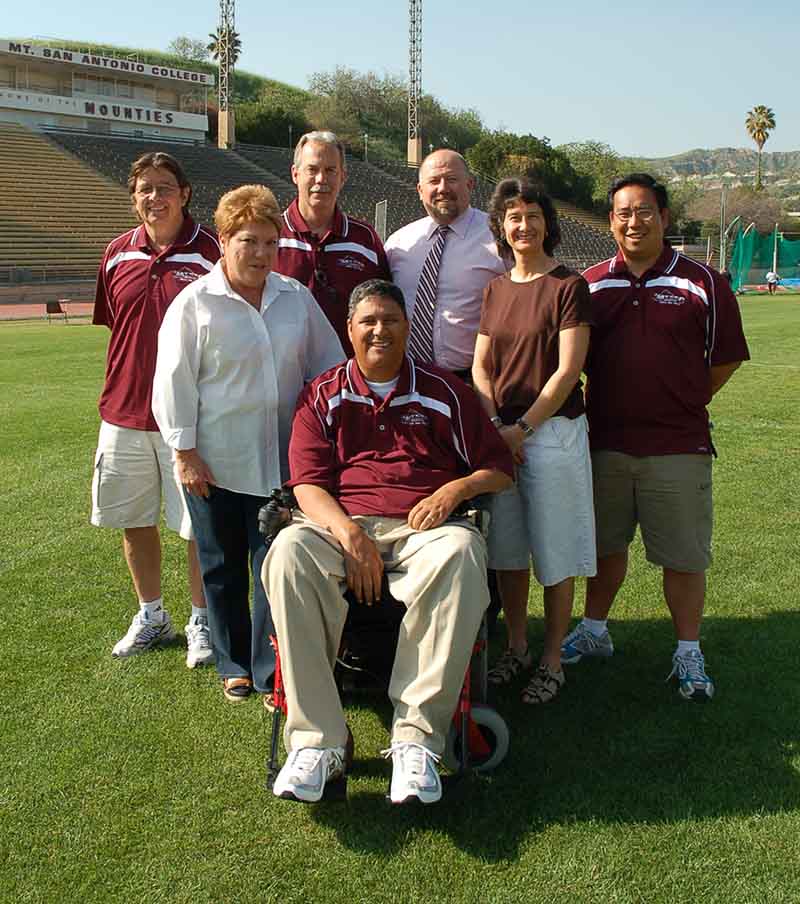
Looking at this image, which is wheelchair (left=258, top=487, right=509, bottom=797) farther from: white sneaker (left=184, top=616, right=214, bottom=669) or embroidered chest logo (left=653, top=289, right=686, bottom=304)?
embroidered chest logo (left=653, top=289, right=686, bottom=304)

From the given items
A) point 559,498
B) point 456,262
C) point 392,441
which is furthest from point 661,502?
point 456,262

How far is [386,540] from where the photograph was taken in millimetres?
3168

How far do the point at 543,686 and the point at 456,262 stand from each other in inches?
67.7

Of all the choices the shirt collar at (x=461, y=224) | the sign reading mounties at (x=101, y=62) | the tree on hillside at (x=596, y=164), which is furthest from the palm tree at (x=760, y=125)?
the shirt collar at (x=461, y=224)

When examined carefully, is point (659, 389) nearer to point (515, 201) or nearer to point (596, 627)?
point (515, 201)

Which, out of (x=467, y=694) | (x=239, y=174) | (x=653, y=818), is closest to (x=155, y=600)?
(x=467, y=694)

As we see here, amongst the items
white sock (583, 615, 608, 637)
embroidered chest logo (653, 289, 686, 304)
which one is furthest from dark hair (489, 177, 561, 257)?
white sock (583, 615, 608, 637)

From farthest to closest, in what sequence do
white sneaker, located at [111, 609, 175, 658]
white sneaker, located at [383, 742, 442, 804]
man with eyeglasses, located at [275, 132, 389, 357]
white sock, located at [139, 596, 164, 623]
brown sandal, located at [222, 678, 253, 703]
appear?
white sock, located at [139, 596, 164, 623] < white sneaker, located at [111, 609, 175, 658] < man with eyeglasses, located at [275, 132, 389, 357] < brown sandal, located at [222, 678, 253, 703] < white sneaker, located at [383, 742, 442, 804]

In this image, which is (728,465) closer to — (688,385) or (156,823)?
(688,385)

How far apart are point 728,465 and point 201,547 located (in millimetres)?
4837

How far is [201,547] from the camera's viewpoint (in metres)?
3.77

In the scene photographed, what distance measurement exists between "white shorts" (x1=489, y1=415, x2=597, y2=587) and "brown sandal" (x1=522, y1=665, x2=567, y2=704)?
368 mm

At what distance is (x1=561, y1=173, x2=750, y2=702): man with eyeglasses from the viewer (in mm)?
3578

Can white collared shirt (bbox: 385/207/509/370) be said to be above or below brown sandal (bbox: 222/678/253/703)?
above
